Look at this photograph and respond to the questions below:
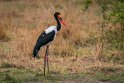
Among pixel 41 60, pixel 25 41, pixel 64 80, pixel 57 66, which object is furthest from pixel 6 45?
pixel 64 80

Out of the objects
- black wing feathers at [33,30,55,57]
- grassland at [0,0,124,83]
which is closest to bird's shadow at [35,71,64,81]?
grassland at [0,0,124,83]

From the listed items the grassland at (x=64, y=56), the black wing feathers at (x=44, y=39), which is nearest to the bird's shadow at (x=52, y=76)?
the grassland at (x=64, y=56)

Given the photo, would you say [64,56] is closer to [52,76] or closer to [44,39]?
[44,39]

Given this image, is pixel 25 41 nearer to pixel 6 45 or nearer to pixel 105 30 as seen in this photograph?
pixel 6 45

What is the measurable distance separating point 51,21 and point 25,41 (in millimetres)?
2467

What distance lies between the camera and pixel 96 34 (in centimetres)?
1332

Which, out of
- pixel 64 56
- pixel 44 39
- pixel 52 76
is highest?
pixel 44 39

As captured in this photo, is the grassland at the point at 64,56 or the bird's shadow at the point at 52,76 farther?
the grassland at the point at 64,56

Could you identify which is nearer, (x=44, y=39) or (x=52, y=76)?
(x=52, y=76)

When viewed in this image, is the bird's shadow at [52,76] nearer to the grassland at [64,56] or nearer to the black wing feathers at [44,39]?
the grassland at [64,56]

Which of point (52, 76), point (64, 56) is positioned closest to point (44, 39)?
point (52, 76)

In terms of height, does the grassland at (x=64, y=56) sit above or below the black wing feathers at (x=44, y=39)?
below

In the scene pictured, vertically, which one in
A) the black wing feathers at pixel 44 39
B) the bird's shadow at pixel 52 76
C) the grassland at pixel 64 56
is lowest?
the grassland at pixel 64 56

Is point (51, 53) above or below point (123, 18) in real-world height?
below
